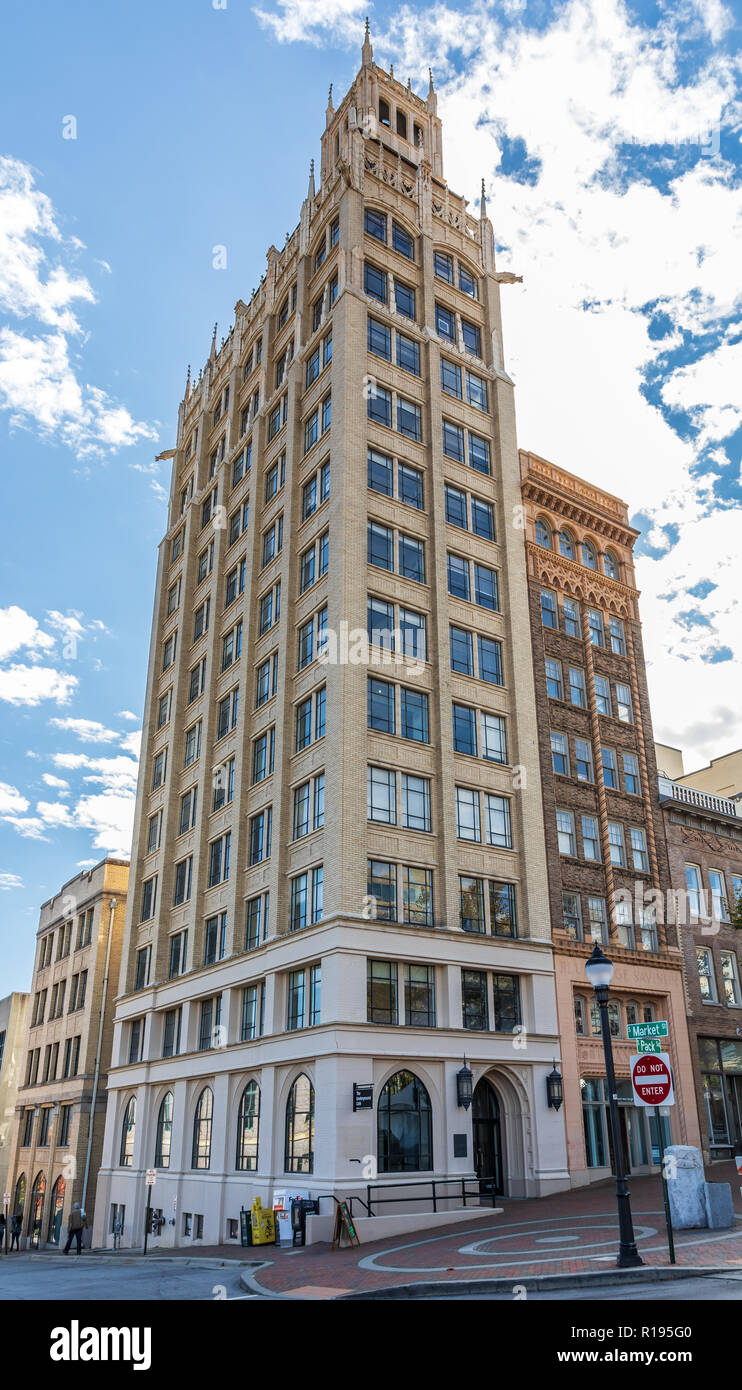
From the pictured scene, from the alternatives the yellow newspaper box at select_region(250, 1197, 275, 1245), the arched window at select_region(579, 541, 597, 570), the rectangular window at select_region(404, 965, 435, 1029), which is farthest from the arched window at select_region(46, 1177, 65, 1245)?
the arched window at select_region(579, 541, 597, 570)

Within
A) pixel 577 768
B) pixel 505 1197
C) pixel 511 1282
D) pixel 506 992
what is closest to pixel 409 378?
pixel 577 768

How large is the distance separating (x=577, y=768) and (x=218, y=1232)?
66.2 ft

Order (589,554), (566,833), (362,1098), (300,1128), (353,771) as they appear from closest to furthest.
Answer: (362,1098), (300,1128), (353,771), (566,833), (589,554)

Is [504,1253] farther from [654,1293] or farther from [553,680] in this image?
[553,680]

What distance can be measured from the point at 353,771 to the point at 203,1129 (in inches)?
597

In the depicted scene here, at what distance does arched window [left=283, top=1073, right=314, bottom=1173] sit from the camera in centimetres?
2738

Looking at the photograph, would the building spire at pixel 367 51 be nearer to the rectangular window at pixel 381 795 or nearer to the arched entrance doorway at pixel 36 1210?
the rectangular window at pixel 381 795

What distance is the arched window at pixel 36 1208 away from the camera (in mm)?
53312

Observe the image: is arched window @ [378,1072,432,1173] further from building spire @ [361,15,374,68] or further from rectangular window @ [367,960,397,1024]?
building spire @ [361,15,374,68]

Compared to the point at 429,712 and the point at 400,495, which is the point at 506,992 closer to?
the point at 429,712

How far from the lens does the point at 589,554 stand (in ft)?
142

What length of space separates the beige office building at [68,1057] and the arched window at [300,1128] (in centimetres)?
2495

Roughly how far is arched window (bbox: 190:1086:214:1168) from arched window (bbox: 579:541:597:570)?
85.3 ft

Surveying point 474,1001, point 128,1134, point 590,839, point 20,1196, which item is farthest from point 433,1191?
point 20,1196
